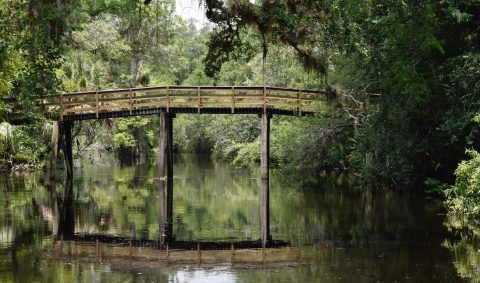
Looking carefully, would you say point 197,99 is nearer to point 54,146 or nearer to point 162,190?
point 162,190

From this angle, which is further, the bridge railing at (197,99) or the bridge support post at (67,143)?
the bridge support post at (67,143)

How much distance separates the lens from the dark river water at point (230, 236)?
13008 millimetres

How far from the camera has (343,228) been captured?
730 inches

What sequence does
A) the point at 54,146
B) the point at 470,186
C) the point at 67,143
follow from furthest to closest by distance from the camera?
the point at 67,143, the point at 54,146, the point at 470,186

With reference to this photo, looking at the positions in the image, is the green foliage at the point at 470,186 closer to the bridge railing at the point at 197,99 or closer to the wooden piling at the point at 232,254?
the wooden piling at the point at 232,254

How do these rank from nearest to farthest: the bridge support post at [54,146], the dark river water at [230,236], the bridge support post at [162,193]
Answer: the dark river water at [230,236] < the bridge support post at [162,193] < the bridge support post at [54,146]

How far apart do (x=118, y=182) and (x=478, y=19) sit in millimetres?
17564

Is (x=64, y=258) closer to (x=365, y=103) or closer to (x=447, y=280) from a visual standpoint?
(x=447, y=280)

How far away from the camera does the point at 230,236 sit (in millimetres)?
17219

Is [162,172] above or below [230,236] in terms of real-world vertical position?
above

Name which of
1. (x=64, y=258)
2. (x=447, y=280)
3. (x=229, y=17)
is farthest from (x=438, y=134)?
(x=64, y=258)

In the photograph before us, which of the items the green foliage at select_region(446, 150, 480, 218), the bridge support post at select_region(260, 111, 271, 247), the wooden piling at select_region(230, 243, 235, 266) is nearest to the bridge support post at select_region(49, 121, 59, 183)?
the bridge support post at select_region(260, 111, 271, 247)

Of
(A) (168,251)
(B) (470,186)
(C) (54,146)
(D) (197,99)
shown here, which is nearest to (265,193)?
(D) (197,99)

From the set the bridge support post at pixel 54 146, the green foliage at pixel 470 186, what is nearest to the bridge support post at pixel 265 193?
the green foliage at pixel 470 186
